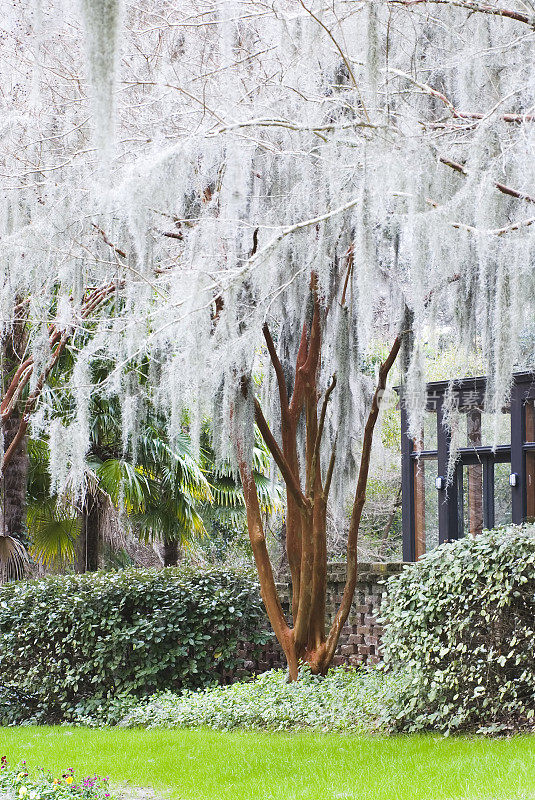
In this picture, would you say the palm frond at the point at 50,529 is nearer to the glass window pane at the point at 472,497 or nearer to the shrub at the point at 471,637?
the glass window pane at the point at 472,497

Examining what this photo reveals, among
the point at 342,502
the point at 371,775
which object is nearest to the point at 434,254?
the point at 371,775

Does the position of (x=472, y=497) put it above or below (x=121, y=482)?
below

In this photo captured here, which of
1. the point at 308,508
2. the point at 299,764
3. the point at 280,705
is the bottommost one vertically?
the point at 280,705

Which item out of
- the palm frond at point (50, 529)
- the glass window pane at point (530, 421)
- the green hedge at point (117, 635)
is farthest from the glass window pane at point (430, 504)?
the palm frond at point (50, 529)

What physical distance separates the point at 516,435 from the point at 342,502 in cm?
211

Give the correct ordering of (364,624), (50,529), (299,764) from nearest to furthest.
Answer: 1. (299,764)
2. (364,624)
3. (50,529)

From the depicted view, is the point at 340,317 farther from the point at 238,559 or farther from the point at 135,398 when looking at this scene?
the point at 238,559

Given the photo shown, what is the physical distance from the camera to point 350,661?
26.4 ft

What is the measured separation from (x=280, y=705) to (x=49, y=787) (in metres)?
2.65

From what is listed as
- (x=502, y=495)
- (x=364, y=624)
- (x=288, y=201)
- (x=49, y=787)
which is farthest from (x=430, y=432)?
(x=49, y=787)

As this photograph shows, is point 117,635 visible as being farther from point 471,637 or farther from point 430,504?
point 471,637

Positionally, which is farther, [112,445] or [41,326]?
[112,445]

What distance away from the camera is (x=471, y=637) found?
5.44 meters

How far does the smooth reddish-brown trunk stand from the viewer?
7043 mm
